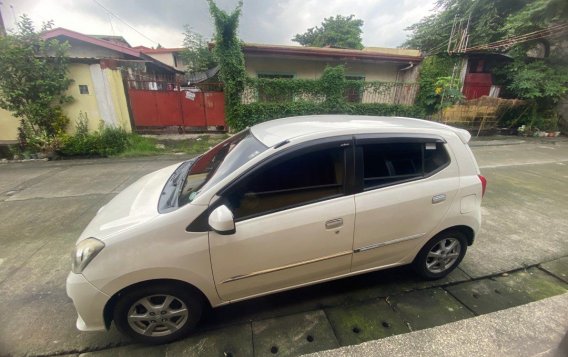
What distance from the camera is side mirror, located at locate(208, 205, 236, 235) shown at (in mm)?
1611

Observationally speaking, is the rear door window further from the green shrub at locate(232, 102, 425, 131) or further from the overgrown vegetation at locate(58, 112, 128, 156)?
the overgrown vegetation at locate(58, 112, 128, 156)

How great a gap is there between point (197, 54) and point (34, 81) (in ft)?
32.5

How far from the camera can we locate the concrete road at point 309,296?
1952 mm

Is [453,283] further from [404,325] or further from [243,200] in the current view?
[243,200]

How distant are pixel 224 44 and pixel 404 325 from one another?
8635mm

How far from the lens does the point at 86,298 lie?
1666mm

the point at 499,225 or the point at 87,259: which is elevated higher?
the point at 87,259

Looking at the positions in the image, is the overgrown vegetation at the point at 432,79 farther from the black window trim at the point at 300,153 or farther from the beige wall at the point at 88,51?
the beige wall at the point at 88,51

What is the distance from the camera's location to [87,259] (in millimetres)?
1641

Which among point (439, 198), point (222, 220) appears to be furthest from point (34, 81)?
point (439, 198)

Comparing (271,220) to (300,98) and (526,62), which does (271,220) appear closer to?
(300,98)

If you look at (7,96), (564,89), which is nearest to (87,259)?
(7,96)

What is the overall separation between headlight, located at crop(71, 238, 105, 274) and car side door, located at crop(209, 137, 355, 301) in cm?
72

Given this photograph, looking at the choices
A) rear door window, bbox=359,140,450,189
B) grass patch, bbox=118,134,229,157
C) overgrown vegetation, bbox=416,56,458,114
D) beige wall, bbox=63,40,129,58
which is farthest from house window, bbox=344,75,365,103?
beige wall, bbox=63,40,129,58
